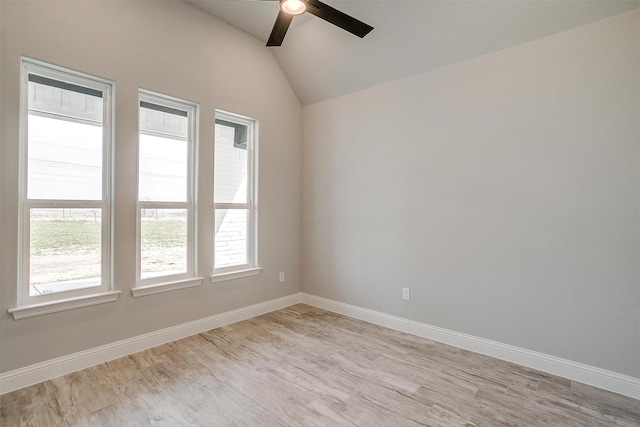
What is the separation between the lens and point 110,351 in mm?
2600

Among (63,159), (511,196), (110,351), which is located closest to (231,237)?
(110,351)

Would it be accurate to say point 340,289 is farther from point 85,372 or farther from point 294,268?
point 85,372

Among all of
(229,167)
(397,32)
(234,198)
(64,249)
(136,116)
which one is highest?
(397,32)

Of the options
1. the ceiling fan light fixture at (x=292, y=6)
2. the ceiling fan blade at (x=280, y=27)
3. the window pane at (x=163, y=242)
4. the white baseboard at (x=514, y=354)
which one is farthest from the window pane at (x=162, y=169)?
the white baseboard at (x=514, y=354)

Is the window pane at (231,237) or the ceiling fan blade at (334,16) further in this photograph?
the window pane at (231,237)

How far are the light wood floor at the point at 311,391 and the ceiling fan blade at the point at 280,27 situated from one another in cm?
269

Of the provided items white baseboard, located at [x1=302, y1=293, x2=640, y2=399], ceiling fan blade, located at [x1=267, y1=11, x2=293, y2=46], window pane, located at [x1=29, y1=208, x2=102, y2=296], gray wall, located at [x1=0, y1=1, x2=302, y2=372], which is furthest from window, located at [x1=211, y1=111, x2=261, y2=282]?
white baseboard, located at [x1=302, y1=293, x2=640, y2=399]

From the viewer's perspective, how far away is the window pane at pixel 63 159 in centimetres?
233

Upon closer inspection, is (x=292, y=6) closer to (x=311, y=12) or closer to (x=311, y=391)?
(x=311, y=12)

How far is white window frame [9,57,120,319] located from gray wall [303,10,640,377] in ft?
8.01

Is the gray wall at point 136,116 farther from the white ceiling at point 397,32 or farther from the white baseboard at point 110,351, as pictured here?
the white ceiling at point 397,32

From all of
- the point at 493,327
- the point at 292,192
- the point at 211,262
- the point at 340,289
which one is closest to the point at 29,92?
the point at 211,262

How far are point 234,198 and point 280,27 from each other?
1.94 meters

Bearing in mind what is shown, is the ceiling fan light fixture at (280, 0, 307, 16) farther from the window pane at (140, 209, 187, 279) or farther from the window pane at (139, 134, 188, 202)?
the window pane at (140, 209, 187, 279)
